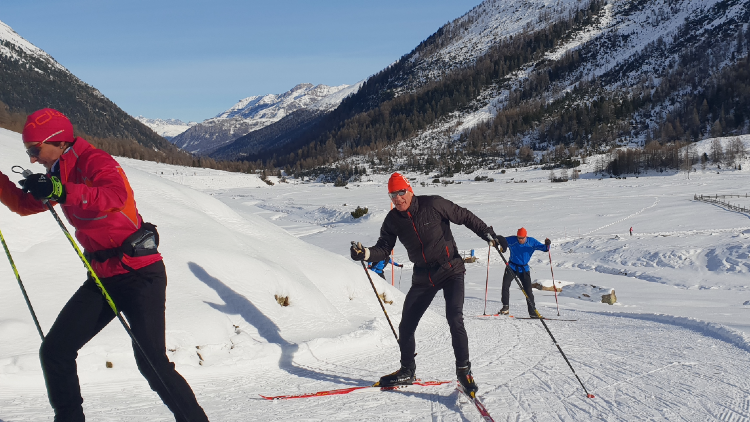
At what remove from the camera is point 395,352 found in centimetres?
623

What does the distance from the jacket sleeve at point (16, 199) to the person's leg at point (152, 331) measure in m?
0.75

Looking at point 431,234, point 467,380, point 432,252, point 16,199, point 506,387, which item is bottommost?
point 506,387

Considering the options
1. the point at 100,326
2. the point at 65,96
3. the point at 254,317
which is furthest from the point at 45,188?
the point at 65,96

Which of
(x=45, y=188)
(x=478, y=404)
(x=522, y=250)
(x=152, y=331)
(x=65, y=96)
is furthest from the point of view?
(x=65, y=96)

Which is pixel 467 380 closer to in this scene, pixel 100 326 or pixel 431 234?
pixel 431 234

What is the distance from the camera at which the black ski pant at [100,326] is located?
2.80 meters

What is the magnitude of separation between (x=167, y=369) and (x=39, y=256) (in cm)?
360

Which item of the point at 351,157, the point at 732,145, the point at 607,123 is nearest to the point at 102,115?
the point at 351,157

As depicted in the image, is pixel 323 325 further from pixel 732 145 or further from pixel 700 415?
pixel 732 145

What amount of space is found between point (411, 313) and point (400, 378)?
0.69 meters

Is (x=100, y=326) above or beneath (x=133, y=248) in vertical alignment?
beneath

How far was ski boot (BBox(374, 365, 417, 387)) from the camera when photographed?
465 centimetres

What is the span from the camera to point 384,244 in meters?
4.70

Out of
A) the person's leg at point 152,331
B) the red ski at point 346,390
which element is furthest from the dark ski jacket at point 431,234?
the person's leg at point 152,331
